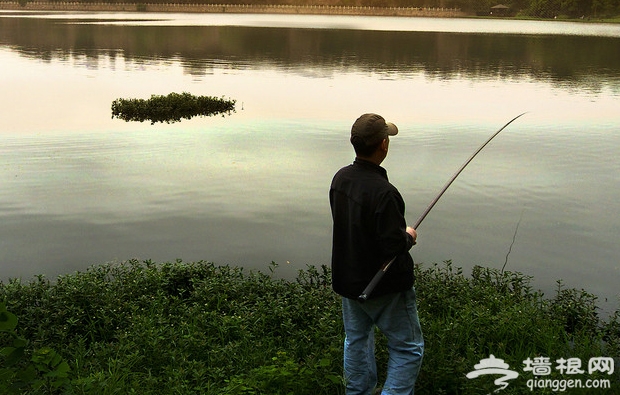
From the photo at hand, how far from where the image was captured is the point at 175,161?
19.6 m

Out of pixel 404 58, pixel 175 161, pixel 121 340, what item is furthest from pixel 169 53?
pixel 121 340

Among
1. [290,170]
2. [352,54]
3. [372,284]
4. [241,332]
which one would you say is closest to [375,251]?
[372,284]

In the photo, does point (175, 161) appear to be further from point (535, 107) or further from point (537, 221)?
point (535, 107)

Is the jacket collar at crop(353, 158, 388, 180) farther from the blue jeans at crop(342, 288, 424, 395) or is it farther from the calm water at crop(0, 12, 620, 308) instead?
the calm water at crop(0, 12, 620, 308)

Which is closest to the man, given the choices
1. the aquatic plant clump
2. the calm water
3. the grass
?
the grass

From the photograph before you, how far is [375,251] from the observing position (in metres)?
5.29

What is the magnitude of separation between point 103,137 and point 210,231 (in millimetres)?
11417

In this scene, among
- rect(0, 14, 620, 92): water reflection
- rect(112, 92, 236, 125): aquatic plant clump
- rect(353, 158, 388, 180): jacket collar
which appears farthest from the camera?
rect(0, 14, 620, 92): water reflection

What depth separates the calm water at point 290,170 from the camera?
1232 centimetres

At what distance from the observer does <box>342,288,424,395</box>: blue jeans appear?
5.34m

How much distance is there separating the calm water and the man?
5.74m

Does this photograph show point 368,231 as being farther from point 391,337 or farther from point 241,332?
point 241,332

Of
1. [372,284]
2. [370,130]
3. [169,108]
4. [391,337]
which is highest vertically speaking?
[370,130]

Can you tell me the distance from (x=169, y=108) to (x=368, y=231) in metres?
23.8
